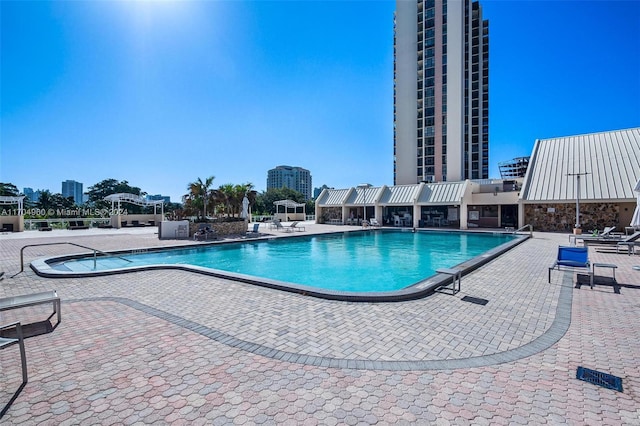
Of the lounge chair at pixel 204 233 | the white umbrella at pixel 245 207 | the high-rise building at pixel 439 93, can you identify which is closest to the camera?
the lounge chair at pixel 204 233

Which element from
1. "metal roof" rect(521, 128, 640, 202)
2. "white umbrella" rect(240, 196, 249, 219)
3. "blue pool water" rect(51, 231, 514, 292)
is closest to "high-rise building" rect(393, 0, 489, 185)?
"metal roof" rect(521, 128, 640, 202)

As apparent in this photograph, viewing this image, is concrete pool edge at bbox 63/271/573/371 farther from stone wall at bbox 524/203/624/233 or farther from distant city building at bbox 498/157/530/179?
distant city building at bbox 498/157/530/179

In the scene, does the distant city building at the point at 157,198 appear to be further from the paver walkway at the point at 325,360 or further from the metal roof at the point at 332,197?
the paver walkway at the point at 325,360

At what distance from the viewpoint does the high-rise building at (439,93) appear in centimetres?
5384

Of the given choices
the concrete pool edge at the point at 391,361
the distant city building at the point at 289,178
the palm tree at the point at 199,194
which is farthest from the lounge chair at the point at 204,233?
the distant city building at the point at 289,178

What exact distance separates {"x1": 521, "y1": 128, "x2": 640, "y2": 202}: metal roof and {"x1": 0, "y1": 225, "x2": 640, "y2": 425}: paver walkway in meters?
20.6

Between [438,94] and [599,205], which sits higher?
[438,94]

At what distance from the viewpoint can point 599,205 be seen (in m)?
22.6

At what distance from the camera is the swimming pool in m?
9.76

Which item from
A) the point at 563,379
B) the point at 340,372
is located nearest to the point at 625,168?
the point at 563,379

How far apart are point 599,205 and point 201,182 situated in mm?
30217

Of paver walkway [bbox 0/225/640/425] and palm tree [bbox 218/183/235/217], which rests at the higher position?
palm tree [bbox 218/183/235/217]

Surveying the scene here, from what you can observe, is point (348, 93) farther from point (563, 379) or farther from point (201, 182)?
point (563, 379)

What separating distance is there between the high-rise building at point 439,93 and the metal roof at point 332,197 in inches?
1040
